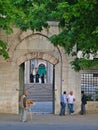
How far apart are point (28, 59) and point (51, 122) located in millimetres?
6771

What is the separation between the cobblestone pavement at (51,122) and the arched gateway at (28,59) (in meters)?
1.80

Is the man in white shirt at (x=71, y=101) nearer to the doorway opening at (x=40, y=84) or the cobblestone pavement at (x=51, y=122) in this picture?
the cobblestone pavement at (x=51, y=122)

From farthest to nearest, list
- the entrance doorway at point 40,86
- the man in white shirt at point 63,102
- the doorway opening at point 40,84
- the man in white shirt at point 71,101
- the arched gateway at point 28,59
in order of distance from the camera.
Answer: the doorway opening at point 40,84 → the entrance doorway at point 40,86 → the arched gateway at point 28,59 → the man in white shirt at point 71,101 → the man in white shirt at point 63,102

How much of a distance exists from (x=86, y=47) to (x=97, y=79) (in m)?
20.4

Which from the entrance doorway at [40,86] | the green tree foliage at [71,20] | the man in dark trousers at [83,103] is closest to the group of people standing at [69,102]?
the man in dark trousers at [83,103]

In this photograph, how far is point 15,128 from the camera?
2597 centimetres

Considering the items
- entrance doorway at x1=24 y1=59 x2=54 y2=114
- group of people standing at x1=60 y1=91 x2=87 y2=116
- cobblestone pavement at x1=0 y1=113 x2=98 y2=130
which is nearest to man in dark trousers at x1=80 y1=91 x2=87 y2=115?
group of people standing at x1=60 y1=91 x2=87 y2=116

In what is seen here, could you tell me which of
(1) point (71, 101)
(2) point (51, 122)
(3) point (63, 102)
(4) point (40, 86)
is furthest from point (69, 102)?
(4) point (40, 86)

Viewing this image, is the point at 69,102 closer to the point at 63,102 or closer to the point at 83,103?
the point at 63,102

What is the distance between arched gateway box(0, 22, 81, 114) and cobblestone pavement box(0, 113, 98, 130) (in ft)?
5.90

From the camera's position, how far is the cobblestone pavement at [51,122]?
26719 mm

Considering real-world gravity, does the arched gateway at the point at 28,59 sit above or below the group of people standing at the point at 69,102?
above

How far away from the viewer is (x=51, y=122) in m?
29.8

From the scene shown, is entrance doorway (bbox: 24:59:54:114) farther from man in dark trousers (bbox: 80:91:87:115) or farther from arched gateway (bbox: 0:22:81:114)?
man in dark trousers (bbox: 80:91:87:115)
